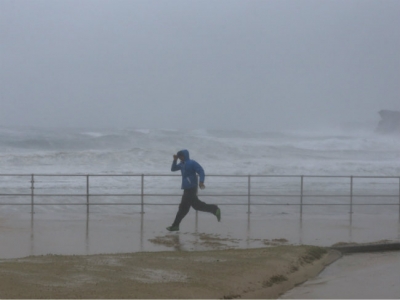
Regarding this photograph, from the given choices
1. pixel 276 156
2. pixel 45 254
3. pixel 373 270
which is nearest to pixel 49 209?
pixel 45 254

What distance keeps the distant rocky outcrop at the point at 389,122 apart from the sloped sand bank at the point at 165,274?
67182 millimetres

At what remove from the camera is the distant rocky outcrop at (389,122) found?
7436cm

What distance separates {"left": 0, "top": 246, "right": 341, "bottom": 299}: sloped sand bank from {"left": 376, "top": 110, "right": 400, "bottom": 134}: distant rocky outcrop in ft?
220

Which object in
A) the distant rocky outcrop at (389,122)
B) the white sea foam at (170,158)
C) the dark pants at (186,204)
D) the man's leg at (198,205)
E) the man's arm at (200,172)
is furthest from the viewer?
the distant rocky outcrop at (389,122)

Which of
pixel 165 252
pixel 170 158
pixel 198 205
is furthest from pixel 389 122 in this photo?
pixel 165 252

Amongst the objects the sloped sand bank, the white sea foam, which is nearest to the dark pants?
the sloped sand bank

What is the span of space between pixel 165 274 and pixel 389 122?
7626 centimetres

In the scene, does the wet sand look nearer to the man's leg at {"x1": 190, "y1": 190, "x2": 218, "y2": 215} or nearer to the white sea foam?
the man's leg at {"x1": 190, "y1": 190, "x2": 218, "y2": 215}

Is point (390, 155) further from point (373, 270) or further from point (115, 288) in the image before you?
point (115, 288)

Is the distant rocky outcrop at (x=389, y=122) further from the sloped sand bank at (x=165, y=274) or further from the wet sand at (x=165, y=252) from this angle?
the sloped sand bank at (x=165, y=274)

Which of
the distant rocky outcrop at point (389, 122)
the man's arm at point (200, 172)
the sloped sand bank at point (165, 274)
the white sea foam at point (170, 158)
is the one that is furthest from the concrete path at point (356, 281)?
the distant rocky outcrop at point (389, 122)

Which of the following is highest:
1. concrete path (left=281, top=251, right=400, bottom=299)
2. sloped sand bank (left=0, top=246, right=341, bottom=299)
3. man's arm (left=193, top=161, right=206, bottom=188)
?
man's arm (left=193, top=161, right=206, bottom=188)

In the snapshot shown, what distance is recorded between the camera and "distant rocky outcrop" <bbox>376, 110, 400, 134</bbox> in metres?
74.4

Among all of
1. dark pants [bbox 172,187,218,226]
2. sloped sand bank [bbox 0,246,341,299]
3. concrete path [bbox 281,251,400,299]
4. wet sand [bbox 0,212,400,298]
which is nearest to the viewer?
sloped sand bank [bbox 0,246,341,299]
